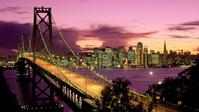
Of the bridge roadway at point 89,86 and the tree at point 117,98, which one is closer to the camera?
the tree at point 117,98

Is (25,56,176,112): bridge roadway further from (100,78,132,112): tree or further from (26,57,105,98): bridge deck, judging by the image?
(100,78,132,112): tree

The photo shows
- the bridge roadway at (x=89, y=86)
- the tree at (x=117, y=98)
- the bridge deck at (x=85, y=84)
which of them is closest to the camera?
the tree at (x=117, y=98)

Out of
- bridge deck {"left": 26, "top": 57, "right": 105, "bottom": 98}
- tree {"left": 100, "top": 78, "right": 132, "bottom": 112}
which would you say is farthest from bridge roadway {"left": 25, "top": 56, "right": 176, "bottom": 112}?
tree {"left": 100, "top": 78, "right": 132, "bottom": 112}

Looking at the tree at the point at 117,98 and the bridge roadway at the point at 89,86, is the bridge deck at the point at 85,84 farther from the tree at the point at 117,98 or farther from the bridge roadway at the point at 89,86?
the tree at the point at 117,98

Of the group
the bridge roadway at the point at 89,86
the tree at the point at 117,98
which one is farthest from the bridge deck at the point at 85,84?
the tree at the point at 117,98

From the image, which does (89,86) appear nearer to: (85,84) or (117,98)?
(85,84)

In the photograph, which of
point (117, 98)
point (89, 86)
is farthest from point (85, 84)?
point (117, 98)

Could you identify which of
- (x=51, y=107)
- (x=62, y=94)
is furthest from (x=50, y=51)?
(x=62, y=94)

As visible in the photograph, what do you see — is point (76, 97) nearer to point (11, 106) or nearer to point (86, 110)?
point (86, 110)

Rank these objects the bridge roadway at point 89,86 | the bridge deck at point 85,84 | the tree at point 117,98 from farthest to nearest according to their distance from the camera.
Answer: the bridge deck at point 85,84
the bridge roadway at point 89,86
the tree at point 117,98
